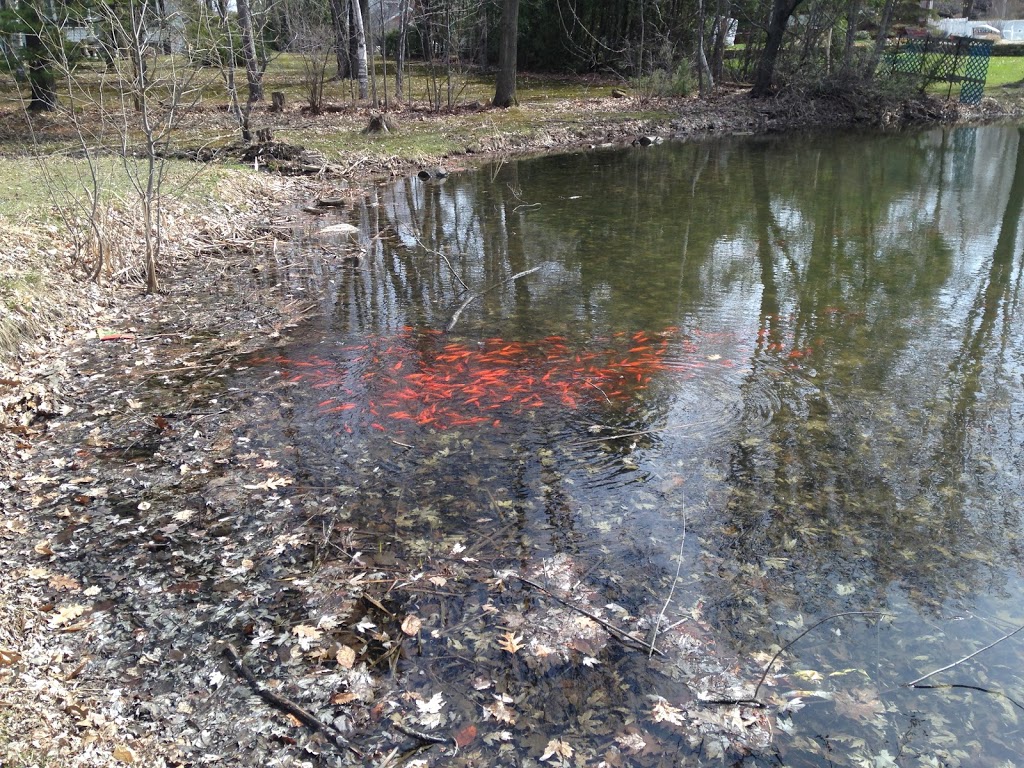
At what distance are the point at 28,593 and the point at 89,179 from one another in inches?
365

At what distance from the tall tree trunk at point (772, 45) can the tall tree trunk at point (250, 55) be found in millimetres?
17348

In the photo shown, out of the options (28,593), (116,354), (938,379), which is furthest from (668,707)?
(116,354)

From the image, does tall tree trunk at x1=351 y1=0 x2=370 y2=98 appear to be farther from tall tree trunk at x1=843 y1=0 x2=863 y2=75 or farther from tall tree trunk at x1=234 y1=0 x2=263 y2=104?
tall tree trunk at x1=843 y1=0 x2=863 y2=75

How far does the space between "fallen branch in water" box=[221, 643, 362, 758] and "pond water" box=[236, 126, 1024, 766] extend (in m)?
0.38

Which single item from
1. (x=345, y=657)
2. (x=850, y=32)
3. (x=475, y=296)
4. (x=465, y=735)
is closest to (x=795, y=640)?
(x=465, y=735)

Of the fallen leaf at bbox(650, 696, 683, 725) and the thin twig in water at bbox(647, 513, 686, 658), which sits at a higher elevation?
the thin twig in water at bbox(647, 513, 686, 658)

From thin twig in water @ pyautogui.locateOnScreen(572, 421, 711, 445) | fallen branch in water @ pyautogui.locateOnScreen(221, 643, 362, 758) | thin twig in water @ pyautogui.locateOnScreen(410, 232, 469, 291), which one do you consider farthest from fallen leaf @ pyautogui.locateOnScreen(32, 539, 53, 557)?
thin twig in water @ pyautogui.locateOnScreen(410, 232, 469, 291)

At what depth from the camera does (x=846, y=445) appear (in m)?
6.00

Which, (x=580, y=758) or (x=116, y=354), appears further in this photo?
(x=116, y=354)

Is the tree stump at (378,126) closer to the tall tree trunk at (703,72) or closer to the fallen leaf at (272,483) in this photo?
the tall tree trunk at (703,72)

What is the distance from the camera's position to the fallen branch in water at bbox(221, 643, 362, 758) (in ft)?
11.6

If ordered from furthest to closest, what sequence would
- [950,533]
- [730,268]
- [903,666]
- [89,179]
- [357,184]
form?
1. [357,184]
2. [89,179]
3. [730,268]
4. [950,533]
5. [903,666]

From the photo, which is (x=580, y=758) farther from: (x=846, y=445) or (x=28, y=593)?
(x=846, y=445)

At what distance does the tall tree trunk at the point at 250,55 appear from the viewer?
16.7m
